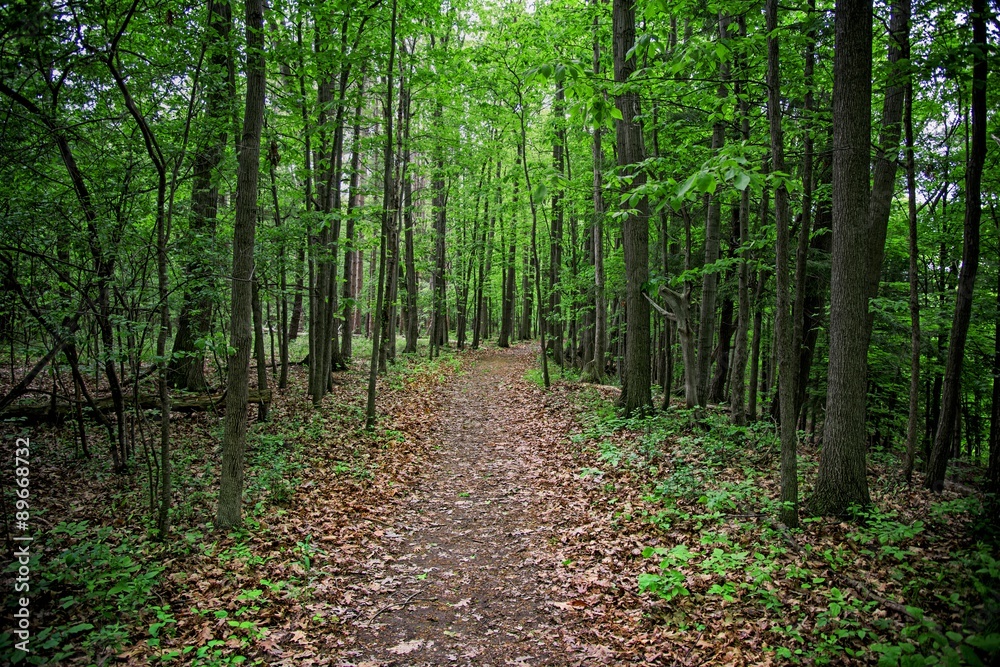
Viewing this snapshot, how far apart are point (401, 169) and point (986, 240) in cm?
1569

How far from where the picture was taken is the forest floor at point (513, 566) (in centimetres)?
389

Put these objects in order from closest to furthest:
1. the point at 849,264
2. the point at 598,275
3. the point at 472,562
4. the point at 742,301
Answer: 1. the point at 849,264
2. the point at 472,562
3. the point at 742,301
4. the point at 598,275

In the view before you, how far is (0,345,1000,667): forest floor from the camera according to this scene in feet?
12.8

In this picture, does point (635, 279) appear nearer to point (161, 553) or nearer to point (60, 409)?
point (161, 553)

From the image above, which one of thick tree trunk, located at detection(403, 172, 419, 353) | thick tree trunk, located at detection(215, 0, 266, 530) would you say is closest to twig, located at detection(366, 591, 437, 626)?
thick tree trunk, located at detection(215, 0, 266, 530)

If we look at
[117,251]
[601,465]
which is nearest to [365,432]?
[601,465]

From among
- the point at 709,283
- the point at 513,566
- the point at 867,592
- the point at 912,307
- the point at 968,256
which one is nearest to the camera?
the point at 867,592

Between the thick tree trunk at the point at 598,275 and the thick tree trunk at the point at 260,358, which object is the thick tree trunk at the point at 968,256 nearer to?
the thick tree trunk at the point at 598,275

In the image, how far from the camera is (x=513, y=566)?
18.6 ft

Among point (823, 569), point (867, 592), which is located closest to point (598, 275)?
point (823, 569)

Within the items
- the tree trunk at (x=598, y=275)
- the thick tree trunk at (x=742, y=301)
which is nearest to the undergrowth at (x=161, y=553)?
the thick tree trunk at (x=742, y=301)

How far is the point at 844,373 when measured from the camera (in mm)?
5266

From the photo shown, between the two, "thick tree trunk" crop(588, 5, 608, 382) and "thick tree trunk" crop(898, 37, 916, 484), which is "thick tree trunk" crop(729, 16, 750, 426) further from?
"thick tree trunk" crop(588, 5, 608, 382)

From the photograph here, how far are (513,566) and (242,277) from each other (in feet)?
15.9
